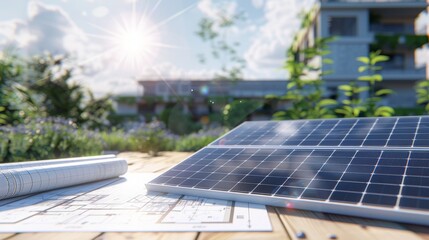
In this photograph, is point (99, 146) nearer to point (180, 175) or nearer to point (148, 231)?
point (180, 175)

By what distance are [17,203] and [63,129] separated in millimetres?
4613

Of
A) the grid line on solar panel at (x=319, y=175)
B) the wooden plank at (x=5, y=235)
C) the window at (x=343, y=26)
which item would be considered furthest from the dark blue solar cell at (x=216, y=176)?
the window at (x=343, y=26)

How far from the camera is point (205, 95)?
31031mm

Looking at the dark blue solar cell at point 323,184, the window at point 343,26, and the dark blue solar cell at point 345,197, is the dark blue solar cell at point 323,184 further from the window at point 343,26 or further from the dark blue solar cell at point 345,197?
the window at point 343,26

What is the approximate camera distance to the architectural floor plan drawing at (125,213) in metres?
1.62

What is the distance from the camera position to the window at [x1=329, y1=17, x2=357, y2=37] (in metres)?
26.1

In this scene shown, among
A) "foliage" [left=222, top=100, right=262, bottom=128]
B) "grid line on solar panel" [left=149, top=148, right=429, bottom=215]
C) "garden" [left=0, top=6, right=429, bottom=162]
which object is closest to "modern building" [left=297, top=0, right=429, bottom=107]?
"foliage" [left=222, top=100, right=262, bottom=128]

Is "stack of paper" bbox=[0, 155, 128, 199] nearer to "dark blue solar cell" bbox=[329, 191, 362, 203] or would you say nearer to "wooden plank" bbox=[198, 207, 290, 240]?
"wooden plank" bbox=[198, 207, 290, 240]

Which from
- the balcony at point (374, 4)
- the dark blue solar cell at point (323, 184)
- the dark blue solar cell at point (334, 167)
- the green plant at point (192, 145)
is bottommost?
the green plant at point (192, 145)

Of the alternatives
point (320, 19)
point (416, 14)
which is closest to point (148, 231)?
point (320, 19)

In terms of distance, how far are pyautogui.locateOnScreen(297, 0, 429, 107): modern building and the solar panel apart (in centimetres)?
2291

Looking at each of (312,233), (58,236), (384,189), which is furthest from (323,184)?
(58,236)

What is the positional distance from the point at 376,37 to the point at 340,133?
27.2m

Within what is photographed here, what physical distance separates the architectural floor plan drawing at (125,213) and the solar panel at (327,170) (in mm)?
184
